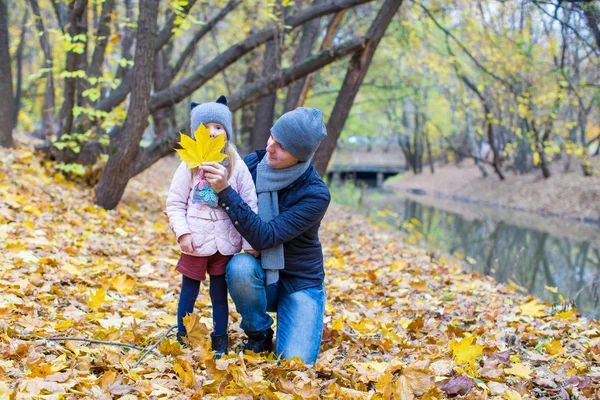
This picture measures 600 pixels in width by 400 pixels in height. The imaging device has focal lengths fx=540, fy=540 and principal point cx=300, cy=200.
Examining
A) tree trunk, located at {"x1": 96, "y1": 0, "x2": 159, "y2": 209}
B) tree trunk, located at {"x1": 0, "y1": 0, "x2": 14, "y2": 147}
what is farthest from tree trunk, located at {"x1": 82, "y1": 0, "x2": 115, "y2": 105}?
tree trunk, located at {"x1": 96, "y1": 0, "x2": 159, "y2": 209}

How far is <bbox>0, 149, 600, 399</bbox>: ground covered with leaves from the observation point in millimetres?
2258

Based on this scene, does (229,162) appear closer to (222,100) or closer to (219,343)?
(222,100)

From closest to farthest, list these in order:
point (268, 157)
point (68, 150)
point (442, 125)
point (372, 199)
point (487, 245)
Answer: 1. point (268, 157)
2. point (68, 150)
3. point (487, 245)
4. point (372, 199)
5. point (442, 125)

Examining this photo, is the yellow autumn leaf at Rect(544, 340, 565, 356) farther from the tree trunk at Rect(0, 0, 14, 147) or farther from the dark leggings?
the tree trunk at Rect(0, 0, 14, 147)

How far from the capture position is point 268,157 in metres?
2.88

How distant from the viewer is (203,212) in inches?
107

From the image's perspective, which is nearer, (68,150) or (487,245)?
(68,150)

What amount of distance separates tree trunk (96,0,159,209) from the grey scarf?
386cm

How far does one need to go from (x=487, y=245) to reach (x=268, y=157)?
9105mm

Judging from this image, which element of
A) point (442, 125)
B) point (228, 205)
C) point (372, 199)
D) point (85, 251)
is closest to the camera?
point (228, 205)

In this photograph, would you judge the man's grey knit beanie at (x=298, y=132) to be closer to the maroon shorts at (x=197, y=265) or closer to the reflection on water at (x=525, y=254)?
the maroon shorts at (x=197, y=265)

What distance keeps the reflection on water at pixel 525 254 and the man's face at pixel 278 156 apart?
4.19 m

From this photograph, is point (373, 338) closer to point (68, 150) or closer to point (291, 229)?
point (291, 229)

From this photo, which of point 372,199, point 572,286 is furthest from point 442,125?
point 572,286
